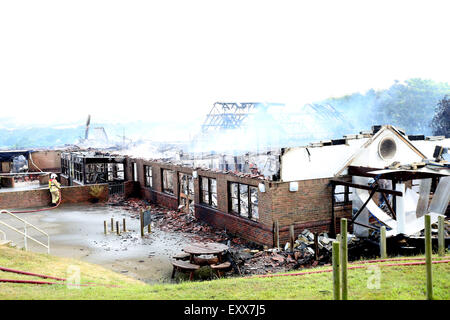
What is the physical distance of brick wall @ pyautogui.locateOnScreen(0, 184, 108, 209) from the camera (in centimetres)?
2470

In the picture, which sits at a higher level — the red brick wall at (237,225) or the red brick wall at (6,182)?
the red brick wall at (6,182)

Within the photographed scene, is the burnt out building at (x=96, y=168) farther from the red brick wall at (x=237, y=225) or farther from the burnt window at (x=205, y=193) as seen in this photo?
the red brick wall at (x=237, y=225)

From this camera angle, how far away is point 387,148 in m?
17.9

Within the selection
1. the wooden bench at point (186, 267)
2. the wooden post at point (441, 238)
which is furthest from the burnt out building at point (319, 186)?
the wooden bench at point (186, 267)

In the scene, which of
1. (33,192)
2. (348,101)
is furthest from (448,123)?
(33,192)

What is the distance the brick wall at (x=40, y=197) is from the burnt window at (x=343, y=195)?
51.9ft

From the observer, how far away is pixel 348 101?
221 feet

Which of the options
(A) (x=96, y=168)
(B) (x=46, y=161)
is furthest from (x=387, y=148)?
(B) (x=46, y=161)

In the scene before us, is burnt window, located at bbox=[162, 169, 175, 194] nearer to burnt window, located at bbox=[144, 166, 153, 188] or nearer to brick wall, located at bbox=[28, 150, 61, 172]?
burnt window, located at bbox=[144, 166, 153, 188]

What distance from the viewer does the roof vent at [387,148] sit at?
17703 mm

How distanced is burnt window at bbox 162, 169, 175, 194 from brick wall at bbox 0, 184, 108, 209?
4264mm

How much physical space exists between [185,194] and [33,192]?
948cm

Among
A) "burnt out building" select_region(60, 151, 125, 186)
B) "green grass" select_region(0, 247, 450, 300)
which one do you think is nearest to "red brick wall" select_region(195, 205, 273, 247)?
"green grass" select_region(0, 247, 450, 300)
